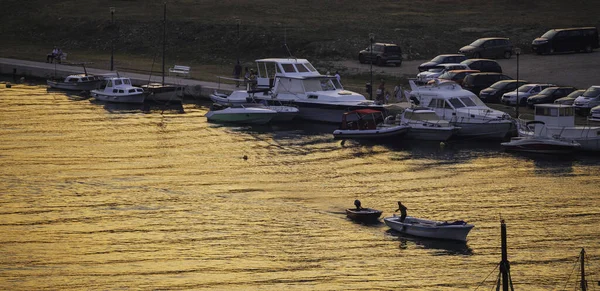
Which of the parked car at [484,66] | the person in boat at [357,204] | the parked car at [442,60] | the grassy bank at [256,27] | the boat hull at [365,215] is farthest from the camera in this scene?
the grassy bank at [256,27]

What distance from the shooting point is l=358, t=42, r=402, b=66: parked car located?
80188mm

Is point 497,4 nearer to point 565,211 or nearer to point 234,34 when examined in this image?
point 234,34

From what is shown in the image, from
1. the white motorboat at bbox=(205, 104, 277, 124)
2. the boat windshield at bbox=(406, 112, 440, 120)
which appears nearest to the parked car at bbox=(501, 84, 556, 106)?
the boat windshield at bbox=(406, 112, 440, 120)

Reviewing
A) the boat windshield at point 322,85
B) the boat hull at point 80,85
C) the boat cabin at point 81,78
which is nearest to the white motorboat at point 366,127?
the boat windshield at point 322,85

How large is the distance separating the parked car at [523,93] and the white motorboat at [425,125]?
6.65 m

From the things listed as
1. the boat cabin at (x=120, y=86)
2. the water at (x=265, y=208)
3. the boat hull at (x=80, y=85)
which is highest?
the boat cabin at (x=120, y=86)

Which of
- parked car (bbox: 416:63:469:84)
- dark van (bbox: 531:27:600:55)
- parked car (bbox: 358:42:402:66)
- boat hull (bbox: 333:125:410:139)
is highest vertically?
dark van (bbox: 531:27:600:55)

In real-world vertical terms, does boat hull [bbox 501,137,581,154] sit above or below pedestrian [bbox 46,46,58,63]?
below

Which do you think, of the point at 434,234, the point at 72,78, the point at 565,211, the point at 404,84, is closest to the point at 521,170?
the point at 565,211

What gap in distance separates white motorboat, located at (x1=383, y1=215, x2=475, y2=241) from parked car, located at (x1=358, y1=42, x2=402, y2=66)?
1522 inches

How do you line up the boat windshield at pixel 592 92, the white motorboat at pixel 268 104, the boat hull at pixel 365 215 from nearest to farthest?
the boat hull at pixel 365 215 → the boat windshield at pixel 592 92 → the white motorboat at pixel 268 104

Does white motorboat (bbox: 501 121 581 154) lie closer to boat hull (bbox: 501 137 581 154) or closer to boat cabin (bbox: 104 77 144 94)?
boat hull (bbox: 501 137 581 154)

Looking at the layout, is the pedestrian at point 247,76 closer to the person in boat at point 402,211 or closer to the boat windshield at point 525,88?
the boat windshield at point 525,88

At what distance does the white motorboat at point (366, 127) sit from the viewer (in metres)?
→ 60.2
